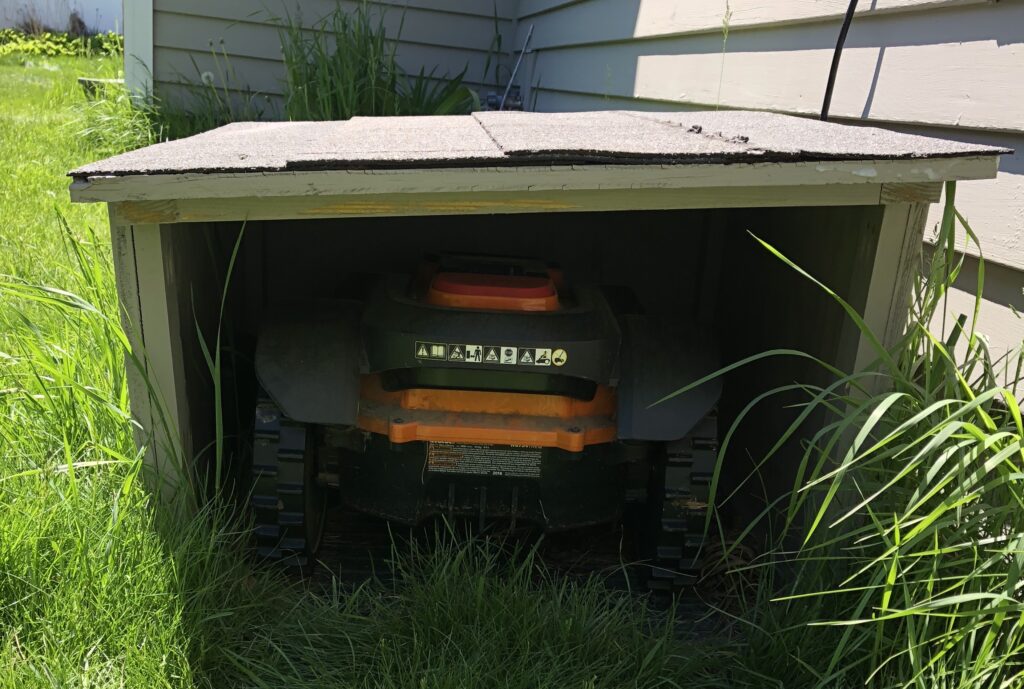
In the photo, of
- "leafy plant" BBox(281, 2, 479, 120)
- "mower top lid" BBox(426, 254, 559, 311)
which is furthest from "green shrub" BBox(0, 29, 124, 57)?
"mower top lid" BBox(426, 254, 559, 311)

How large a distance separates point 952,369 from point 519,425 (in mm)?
922

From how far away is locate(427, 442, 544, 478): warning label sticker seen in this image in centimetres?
226

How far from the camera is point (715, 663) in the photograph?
1902 mm

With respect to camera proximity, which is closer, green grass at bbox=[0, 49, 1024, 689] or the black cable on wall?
green grass at bbox=[0, 49, 1024, 689]

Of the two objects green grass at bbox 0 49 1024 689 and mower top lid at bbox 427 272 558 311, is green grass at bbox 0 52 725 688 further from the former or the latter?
mower top lid at bbox 427 272 558 311

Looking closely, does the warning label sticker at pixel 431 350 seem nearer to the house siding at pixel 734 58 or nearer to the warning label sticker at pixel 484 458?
the warning label sticker at pixel 484 458

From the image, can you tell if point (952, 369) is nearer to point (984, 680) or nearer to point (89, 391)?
point (984, 680)

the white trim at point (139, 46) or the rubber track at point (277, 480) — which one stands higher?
the white trim at point (139, 46)

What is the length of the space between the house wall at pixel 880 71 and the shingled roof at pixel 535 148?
168 millimetres

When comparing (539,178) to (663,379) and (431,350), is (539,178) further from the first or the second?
(663,379)

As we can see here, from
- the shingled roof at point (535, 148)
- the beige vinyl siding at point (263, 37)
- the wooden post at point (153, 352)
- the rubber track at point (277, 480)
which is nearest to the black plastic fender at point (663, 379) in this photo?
the shingled roof at point (535, 148)

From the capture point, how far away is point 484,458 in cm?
226

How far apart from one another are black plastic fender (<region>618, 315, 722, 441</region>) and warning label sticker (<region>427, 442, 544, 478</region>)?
9.1 inches

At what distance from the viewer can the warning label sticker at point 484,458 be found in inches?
88.9
